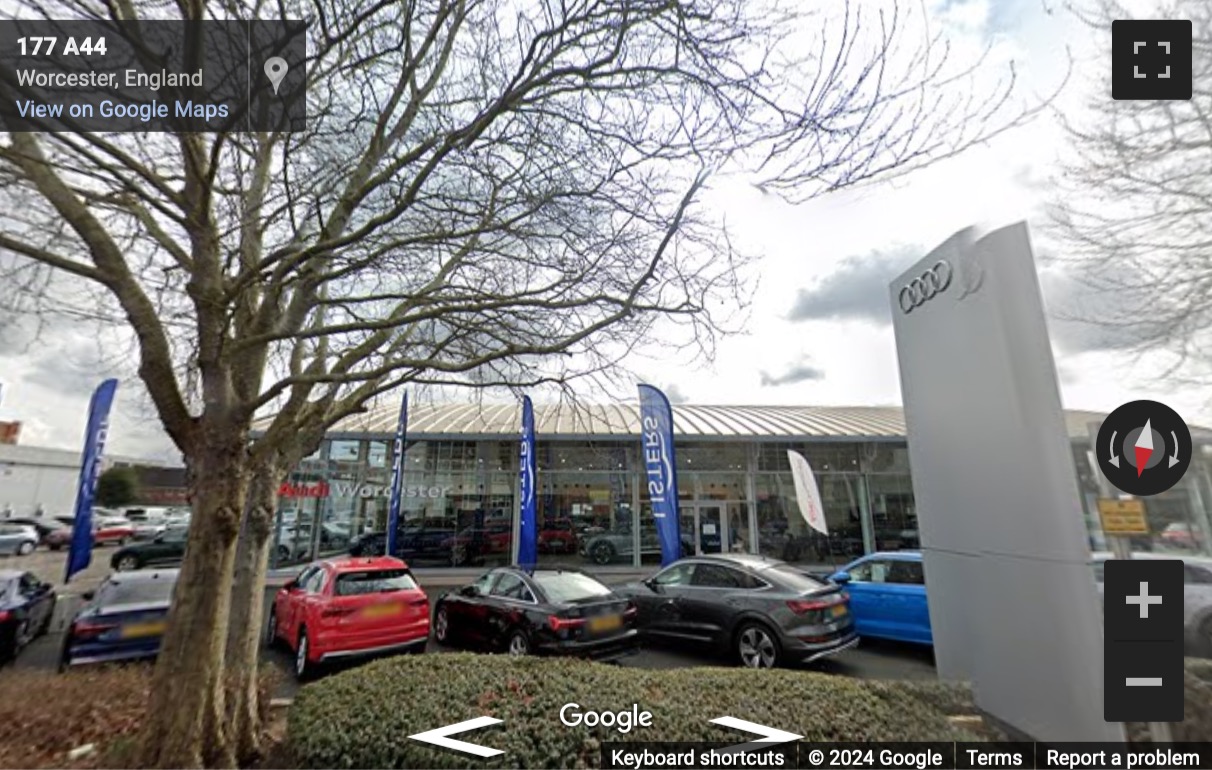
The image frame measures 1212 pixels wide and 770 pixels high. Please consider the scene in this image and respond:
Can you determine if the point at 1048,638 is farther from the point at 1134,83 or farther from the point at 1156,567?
the point at 1134,83

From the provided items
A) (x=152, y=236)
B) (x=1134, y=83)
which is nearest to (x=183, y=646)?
(x=152, y=236)

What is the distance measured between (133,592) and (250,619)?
3.79 meters

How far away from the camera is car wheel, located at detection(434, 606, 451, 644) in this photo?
→ 773cm

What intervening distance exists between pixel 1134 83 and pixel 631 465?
13.0 m

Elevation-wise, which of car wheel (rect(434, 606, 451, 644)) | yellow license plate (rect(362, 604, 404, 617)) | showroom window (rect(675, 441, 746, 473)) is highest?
showroom window (rect(675, 441, 746, 473))

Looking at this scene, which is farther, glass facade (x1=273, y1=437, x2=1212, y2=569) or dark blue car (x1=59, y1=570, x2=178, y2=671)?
glass facade (x1=273, y1=437, x2=1212, y2=569)

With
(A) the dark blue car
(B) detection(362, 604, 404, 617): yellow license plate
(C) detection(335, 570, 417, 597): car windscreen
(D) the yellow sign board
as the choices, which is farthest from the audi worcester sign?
(D) the yellow sign board

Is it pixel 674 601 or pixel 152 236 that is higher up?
pixel 152 236

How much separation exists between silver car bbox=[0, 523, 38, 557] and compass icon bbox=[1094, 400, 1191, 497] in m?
32.5

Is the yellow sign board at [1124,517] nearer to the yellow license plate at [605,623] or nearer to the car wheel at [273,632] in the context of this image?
the yellow license plate at [605,623]

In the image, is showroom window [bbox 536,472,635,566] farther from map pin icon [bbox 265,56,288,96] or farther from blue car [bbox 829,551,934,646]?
map pin icon [bbox 265,56,288,96]

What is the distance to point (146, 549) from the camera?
15812mm

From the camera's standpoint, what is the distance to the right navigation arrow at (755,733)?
3152mm

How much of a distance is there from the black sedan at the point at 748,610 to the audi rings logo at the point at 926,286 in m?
3.79
